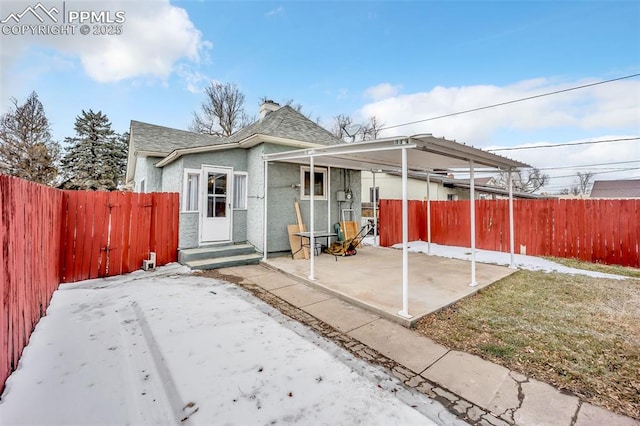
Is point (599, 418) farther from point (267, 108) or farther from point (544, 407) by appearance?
point (267, 108)

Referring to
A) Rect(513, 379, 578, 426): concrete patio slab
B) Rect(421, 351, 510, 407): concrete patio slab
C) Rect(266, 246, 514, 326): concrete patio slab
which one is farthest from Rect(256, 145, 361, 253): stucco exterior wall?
Rect(513, 379, 578, 426): concrete patio slab

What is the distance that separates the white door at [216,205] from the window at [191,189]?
0.22 meters

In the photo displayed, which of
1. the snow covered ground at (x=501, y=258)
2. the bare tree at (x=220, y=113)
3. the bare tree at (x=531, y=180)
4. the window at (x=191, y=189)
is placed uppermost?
the bare tree at (x=220, y=113)

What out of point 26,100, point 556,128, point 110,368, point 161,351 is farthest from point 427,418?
point 26,100

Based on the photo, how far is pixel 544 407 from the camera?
217cm

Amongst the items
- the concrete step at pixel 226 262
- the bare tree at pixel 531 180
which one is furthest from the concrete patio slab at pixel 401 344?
the bare tree at pixel 531 180

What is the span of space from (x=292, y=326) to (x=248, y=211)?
5090 mm

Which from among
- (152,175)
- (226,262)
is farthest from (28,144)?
(226,262)

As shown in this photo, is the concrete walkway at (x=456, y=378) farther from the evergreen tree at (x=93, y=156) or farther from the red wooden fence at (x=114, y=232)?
the evergreen tree at (x=93, y=156)

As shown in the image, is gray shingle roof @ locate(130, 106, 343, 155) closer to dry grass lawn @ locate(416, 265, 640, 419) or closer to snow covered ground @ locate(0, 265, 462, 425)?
snow covered ground @ locate(0, 265, 462, 425)

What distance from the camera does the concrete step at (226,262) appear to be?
21.4ft

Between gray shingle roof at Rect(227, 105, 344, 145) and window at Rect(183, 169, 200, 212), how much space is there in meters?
1.87

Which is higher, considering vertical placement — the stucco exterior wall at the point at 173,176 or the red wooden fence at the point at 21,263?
the stucco exterior wall at the point at 173,176

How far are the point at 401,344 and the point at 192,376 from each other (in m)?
2.33
